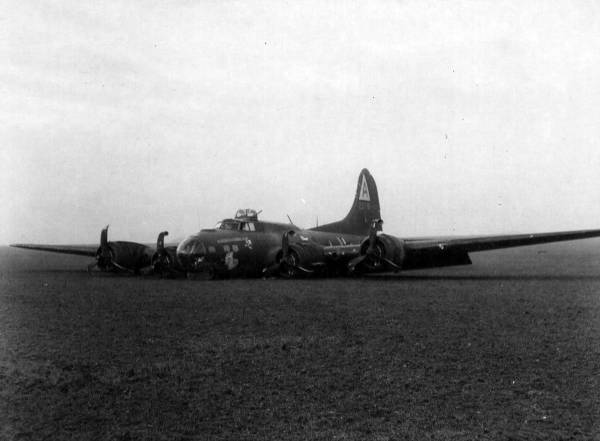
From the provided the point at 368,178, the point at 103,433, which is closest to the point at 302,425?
the point at 103,433

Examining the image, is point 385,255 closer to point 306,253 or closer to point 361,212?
point 306,253

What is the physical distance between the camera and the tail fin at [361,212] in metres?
30.8

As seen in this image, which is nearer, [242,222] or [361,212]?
[242,222]

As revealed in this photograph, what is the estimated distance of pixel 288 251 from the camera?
23672 mm

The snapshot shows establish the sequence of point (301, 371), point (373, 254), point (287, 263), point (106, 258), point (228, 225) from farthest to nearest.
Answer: point (106, 258) < point (228, 225) < point (287, 263) < point (373, 254) < point (301, 371)

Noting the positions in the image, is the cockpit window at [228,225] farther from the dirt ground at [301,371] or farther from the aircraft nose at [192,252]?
the dirt ground at [301,371]

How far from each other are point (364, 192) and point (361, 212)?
1.16 m

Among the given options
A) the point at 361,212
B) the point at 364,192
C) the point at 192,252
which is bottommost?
the point at 192,252

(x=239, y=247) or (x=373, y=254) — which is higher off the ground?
(x=239, y=247)

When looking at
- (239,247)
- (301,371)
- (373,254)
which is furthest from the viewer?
(239,247)

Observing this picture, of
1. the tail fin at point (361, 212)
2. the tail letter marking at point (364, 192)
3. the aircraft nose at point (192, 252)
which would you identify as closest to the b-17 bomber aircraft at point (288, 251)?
the aircraft nose at point (192, 252)

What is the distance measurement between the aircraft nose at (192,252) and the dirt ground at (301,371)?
796 cm

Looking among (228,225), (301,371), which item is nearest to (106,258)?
(228,225)

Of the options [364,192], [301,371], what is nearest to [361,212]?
[364,192]
